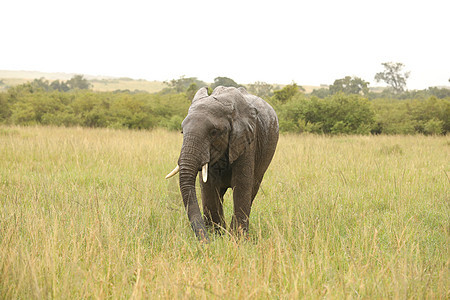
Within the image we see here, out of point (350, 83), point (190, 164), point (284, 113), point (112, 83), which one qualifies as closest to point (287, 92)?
point (284, 113)

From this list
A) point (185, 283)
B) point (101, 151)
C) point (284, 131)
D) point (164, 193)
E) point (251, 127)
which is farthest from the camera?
point (284, 131)

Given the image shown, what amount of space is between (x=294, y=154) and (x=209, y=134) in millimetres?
6413

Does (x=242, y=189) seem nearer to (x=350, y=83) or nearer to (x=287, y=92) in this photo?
(x=287, y=92)

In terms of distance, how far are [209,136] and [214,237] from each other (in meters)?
0.91

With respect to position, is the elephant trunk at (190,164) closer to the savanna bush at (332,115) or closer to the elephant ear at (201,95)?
the elephant ear at (201,95)

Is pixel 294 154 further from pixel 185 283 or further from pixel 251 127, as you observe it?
pixel 185 283

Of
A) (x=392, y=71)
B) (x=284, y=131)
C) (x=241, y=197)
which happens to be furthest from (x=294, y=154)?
(x=392, y=71)

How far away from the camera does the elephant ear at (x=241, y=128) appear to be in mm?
3703

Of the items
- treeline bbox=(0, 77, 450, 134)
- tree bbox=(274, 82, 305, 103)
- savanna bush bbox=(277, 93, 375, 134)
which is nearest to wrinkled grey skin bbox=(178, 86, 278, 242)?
treeline bbox=(0, 77, 450, 134)

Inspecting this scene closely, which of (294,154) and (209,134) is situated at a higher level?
(209,134)

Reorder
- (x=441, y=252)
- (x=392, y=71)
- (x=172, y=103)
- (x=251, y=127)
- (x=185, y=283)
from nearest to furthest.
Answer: (x=185, y=283)
(x=441, y=252)
(x=251, y=127)
(x=172, y=103)
(x=392, y=71)

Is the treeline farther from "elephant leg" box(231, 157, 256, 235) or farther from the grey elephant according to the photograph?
"elephant leg" box(231, 157, 256, 235)

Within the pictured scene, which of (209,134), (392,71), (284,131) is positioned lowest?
(284,131)

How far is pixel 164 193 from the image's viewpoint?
5.96 meters
